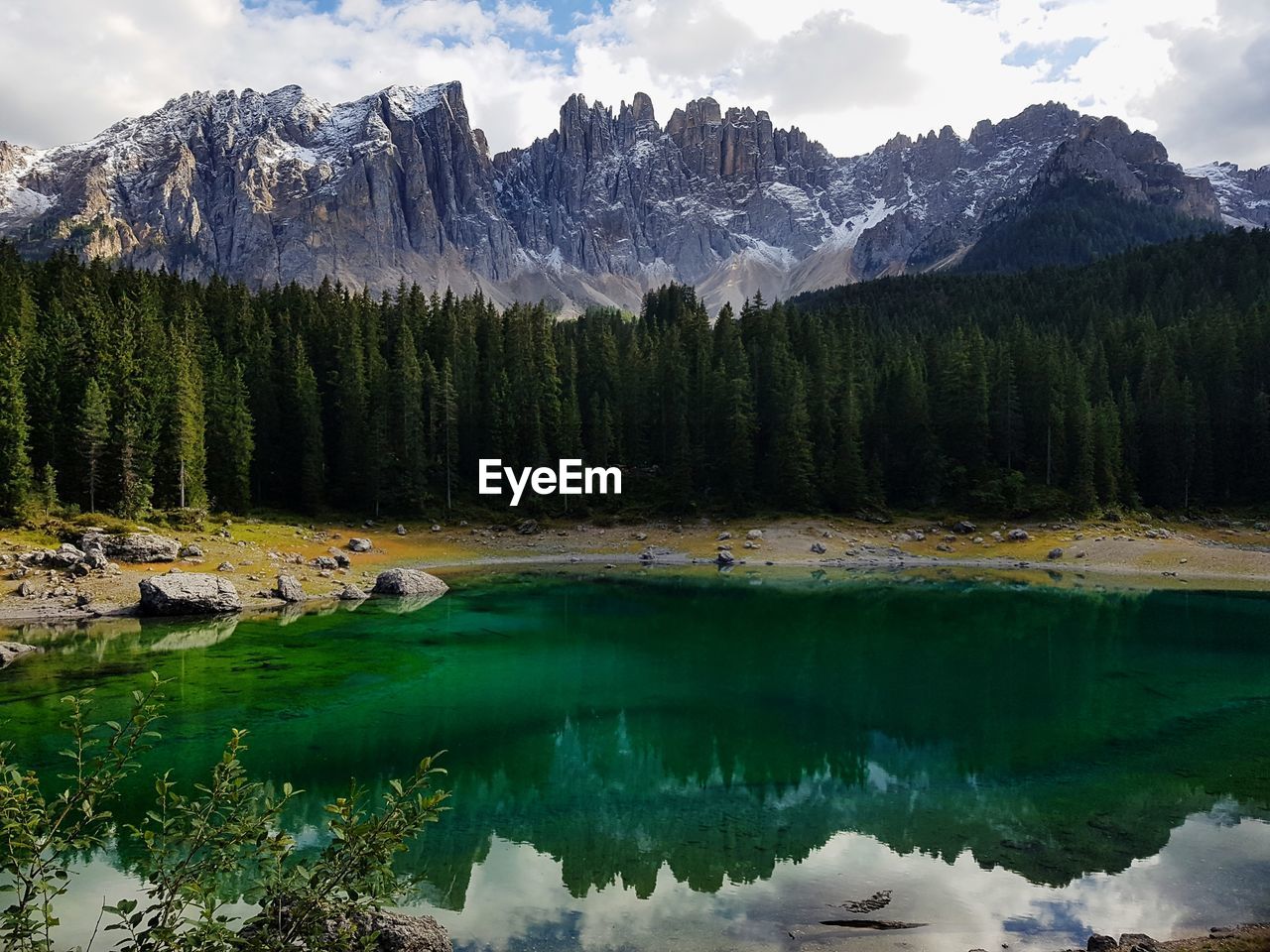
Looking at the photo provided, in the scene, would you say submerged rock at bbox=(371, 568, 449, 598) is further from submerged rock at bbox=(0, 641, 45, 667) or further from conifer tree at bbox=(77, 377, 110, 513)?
conifer tree at bbox=(77, 377, 110, 513)

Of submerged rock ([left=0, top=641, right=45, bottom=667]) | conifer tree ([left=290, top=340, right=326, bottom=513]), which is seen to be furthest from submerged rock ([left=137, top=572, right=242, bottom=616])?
conifer tree ([left=290, top=340, right=326, bottom=513])

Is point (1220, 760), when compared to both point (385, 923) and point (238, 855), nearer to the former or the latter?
point (385, 923)

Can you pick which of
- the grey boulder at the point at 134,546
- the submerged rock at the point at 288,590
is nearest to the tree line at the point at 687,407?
the grey boulder at the point at 134,546

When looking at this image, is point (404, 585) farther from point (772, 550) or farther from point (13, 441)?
point (772, 550)

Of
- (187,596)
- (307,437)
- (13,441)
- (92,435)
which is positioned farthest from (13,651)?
(307,437)

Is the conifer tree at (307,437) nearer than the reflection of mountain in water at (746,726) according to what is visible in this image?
No

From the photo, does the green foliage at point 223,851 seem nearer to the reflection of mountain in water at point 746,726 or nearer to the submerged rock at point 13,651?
the reflection of mountain in water at point 746,726

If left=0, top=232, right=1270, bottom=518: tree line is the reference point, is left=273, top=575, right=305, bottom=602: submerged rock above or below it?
below
